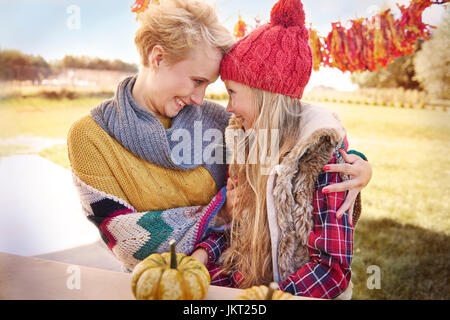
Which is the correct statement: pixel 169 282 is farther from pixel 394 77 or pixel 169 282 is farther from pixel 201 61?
pixel 394 77

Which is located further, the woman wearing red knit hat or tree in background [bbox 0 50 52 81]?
tree in background [bbox 0 50 52 81]

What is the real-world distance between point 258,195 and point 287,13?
79 centimetres

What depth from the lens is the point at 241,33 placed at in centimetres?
226

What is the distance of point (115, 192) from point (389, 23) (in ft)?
7.45

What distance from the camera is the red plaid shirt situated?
1.37 m

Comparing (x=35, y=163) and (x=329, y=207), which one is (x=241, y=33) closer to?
(x=329, y=207)

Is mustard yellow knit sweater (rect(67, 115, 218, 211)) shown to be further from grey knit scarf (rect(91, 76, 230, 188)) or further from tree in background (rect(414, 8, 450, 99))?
tree in background (rect(414, 8, 450, 99))

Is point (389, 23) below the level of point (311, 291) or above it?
above

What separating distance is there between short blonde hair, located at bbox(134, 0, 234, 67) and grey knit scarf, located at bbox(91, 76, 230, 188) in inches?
10.7

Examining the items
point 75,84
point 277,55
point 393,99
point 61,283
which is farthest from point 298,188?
point 393,99

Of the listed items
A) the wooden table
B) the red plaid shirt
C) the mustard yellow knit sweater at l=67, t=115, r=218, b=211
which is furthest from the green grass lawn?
the red plaid shirt

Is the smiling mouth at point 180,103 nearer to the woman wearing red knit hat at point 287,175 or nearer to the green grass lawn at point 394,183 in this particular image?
the woman wearing red knit hat at point 287,175

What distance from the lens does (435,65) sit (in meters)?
4.21
